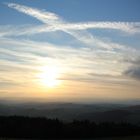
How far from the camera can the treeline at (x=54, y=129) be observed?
20734mm

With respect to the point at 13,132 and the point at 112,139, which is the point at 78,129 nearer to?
the point at 112,139

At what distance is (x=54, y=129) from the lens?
21219mm

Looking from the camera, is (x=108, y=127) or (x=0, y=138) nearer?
(x=0, y=138)

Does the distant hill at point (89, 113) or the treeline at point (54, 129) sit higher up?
the distant hill at point (89, 113)

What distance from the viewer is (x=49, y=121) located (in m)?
22.4

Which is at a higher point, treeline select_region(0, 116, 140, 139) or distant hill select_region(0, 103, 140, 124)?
distant hill select_region(0, 103, 140, 124)

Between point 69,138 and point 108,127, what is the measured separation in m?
2.88

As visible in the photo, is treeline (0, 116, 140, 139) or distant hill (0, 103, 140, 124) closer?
treeline (0, 116, 140, 139)

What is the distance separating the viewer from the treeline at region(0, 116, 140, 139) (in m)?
20.7

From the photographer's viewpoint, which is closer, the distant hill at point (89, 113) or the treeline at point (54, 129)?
the treeline at point (54, 129)

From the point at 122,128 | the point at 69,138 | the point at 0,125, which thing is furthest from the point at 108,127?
the point at 0,125

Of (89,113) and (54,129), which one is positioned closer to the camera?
(54,129)

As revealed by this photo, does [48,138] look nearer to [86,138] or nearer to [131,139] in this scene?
[86,138]

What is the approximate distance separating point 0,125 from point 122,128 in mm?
7363
